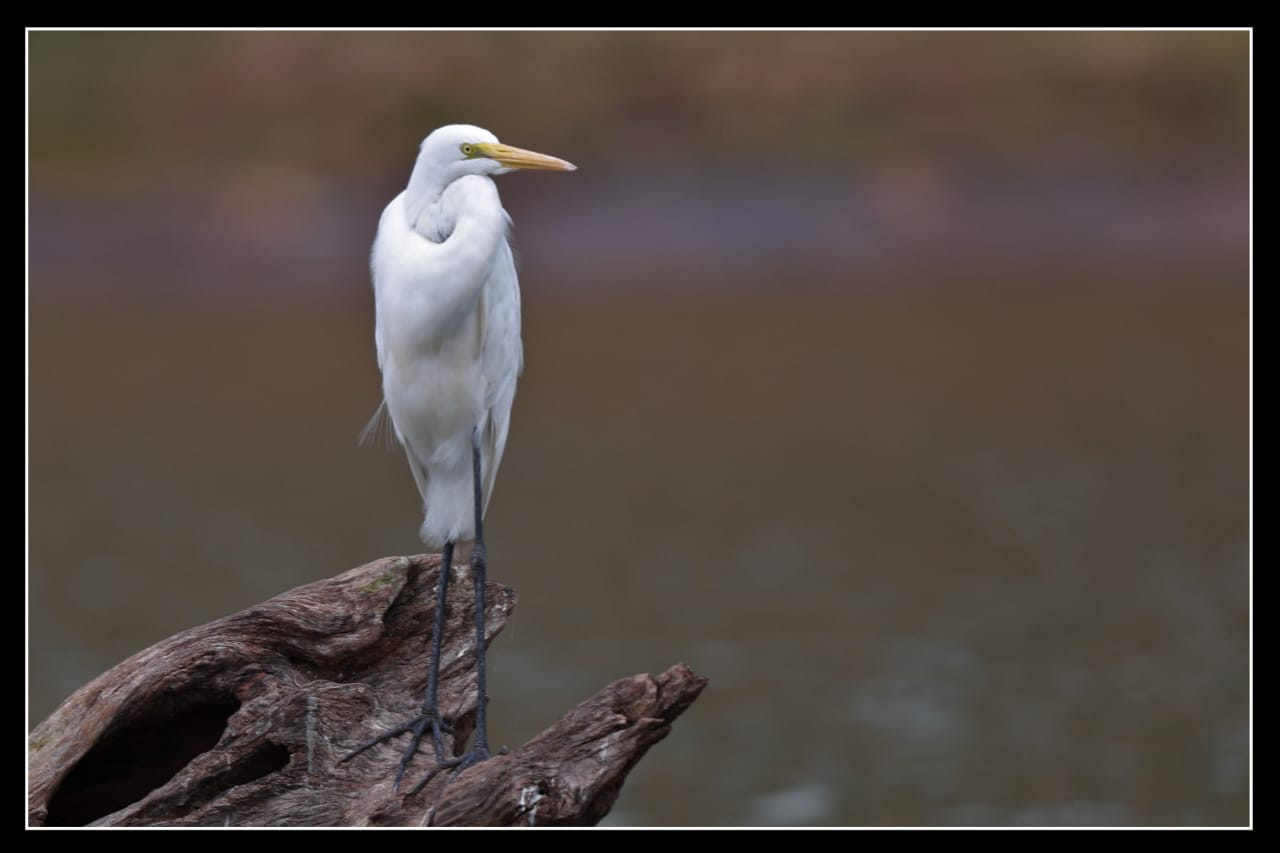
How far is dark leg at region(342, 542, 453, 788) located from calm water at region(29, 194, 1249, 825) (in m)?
3.67

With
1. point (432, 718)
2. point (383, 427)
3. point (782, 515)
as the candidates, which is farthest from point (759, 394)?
point (432, 718)

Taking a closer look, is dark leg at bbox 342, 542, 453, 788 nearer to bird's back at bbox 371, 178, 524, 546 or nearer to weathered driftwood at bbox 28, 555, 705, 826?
weathered driftwood at bbox 28, 555, 705, 826

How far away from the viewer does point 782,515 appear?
1329 centimetres

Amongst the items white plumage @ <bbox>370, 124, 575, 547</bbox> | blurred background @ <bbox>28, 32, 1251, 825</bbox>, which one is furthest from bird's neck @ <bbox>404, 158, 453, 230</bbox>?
blurred background @ <bbox>28, 32, 1251, 825</bbox>

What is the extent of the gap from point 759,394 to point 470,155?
1262 cm

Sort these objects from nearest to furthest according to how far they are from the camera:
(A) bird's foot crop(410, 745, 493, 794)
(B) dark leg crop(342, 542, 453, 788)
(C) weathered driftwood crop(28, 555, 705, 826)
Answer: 1. (C) weathered driftwood crop(28, 555, 705, 826)
2. (A) bird's foot crop(410, 745, 493, 794)
3. (B) dark leg crop(342, 542, 453, 788)

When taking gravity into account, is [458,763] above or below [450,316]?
below

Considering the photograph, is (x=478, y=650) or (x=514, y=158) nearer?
(x=514, y=158)

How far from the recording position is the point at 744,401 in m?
16.8

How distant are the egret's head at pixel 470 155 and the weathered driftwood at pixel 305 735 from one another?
1.08m

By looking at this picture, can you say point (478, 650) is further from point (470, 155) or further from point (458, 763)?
point (470, 155)

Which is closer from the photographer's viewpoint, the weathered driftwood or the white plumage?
the weathered driftwood

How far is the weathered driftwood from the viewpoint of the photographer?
399 cm

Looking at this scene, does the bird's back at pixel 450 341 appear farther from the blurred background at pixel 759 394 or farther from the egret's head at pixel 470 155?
the blurred background at pixel 759 394
